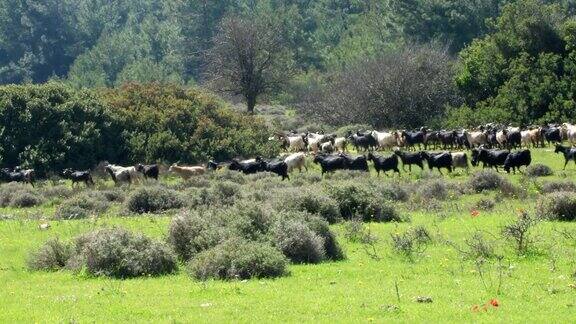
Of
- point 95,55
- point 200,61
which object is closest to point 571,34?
point 200,61

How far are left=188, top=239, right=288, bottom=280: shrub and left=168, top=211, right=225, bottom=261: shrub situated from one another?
168 centimetres

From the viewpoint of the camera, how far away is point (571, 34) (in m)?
62.6

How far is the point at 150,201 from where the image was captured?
3209 centimetres

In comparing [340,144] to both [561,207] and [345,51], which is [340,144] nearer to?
[561,207]

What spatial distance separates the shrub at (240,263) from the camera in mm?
16922

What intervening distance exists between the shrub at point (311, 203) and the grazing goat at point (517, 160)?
18.7 m

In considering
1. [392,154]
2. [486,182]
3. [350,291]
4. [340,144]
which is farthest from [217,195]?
[340,144]

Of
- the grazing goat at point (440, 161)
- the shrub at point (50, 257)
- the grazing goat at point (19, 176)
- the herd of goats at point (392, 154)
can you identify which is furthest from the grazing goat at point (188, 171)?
the shrub at point (50, 257)

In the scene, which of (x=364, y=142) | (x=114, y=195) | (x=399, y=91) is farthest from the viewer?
(x=399, y=91)

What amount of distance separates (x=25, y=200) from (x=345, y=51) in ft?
233

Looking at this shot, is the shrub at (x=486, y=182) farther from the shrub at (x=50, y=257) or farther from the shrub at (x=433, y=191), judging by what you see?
the shrub at (x=50, y=257)

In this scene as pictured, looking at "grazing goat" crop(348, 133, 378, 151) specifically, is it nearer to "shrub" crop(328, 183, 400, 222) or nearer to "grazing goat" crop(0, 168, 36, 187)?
"grazing goat" crop(0, 168, 36, 187)

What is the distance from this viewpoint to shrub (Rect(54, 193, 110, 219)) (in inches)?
1213

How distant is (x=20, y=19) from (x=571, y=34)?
327ft
